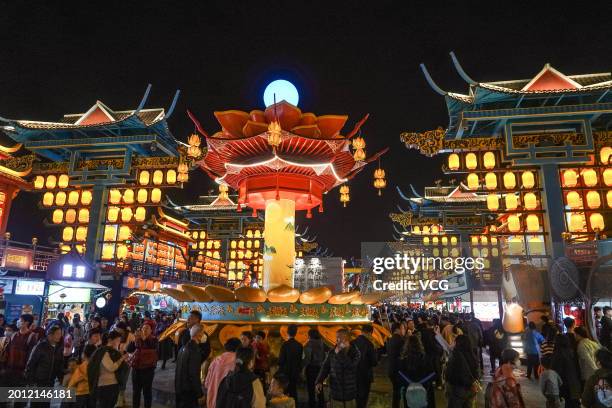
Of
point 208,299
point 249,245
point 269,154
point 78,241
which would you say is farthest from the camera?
point 249,245

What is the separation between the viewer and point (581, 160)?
902 inches

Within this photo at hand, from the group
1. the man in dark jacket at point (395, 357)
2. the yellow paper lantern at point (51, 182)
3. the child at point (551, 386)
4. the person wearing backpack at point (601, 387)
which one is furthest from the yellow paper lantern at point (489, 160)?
the yellow paper lantern at point (51, 182)

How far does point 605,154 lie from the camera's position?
23672mm

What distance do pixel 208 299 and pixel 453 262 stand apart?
13327 millimetres

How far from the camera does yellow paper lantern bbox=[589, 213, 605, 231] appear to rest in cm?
2288

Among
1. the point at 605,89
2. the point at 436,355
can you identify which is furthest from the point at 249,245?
the point at 436,355

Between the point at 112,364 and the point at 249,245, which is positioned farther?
the point at 249,245

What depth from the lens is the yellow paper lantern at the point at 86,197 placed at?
29469 mm

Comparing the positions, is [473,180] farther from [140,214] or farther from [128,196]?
[128,196]

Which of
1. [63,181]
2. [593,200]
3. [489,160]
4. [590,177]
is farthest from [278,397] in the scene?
[63,181]

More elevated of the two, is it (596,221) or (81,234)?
(81,234)

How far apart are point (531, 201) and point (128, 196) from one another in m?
26.0

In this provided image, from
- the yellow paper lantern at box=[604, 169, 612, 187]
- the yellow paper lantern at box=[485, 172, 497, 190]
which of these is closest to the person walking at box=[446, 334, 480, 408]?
the yellow paper lantern at box=[485, 172, 497, 190]

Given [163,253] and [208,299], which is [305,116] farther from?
[163,253]
